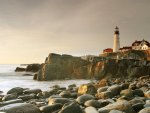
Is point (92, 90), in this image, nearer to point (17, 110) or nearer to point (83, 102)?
point (83, 102)

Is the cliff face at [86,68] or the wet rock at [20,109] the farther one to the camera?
the cliff face at [86,68]

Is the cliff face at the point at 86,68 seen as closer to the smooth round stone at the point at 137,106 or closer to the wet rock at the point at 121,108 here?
the smooth round stone at the point at 137,106

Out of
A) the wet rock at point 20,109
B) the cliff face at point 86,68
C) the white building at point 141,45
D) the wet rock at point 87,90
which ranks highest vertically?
the white building at point 141,45

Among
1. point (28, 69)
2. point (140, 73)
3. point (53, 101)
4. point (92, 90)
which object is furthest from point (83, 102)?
point (28, 69)

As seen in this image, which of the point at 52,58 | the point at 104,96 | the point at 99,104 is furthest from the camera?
the point at 52,58

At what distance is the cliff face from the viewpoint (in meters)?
41.5

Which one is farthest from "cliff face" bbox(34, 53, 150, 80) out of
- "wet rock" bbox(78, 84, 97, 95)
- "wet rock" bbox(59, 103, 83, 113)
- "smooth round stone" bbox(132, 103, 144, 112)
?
"wet rock" bbox(59, 103, 83, 113)

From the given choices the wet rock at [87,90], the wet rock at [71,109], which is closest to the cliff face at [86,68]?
the wet rock at [87,90]

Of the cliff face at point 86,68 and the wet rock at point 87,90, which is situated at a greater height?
the cliff face at point 86,68

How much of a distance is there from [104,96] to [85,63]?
35882mm

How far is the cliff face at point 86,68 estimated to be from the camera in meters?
41.5

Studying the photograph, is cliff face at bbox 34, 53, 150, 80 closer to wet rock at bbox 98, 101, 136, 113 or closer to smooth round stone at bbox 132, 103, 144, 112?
smooth round stone at bbox 132, 103, 144, 112

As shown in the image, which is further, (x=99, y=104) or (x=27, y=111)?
→ (x=99, y=104)

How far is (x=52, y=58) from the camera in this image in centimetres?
4528
